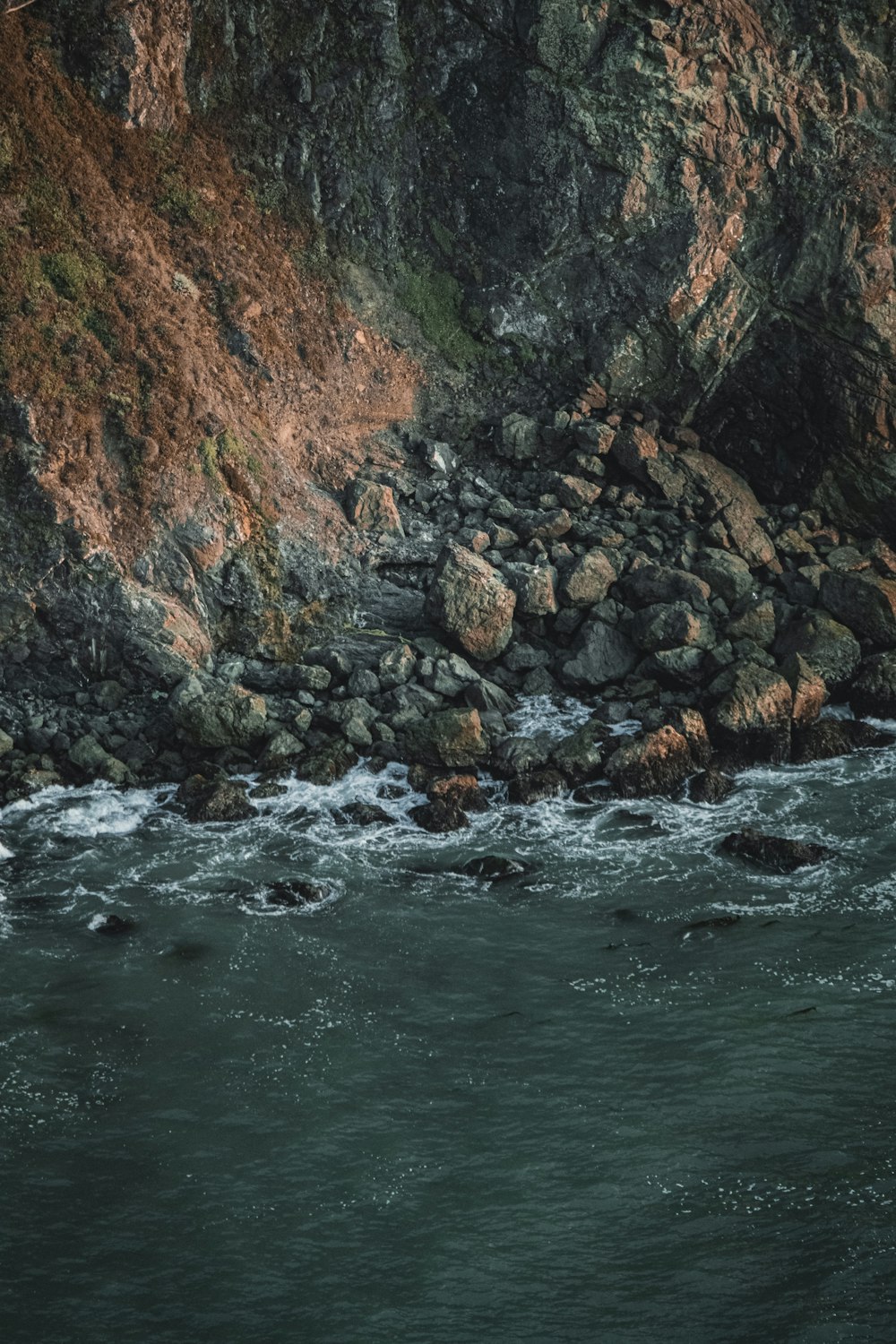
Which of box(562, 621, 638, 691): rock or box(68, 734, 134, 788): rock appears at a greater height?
box(562, 621, 638, 691): rock

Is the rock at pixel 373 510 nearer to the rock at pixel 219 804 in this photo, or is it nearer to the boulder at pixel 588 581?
the boulder at pixel 588 581

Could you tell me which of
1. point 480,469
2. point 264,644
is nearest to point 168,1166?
point 264,644

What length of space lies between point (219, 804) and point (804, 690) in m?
13.0

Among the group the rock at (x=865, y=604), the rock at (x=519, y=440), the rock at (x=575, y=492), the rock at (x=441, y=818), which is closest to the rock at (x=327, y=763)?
the rock at (x=441, y=818)

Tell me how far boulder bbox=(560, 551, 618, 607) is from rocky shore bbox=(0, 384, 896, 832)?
0.06m

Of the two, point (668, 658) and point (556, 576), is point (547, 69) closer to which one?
point (556, 576)

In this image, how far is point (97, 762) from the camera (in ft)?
80.5

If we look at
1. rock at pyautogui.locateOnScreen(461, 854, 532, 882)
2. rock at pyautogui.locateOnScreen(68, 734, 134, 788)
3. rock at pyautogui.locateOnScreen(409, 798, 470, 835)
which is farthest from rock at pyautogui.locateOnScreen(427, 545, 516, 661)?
rock at pyautogui.locateOnScreen(68, 734, 134, 788)

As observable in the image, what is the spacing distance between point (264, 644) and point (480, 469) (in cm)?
883

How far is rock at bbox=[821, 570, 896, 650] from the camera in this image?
28438 mm

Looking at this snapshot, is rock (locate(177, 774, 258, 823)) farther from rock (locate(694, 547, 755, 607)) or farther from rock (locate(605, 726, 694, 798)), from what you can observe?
rock (locate(694, 547, 755, 607))

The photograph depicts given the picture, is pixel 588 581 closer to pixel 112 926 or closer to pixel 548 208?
pixel 548 208

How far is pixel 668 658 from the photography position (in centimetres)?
2680

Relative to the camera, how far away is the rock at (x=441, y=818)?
22.6 meters
